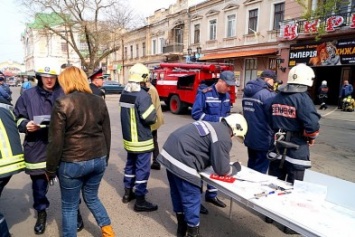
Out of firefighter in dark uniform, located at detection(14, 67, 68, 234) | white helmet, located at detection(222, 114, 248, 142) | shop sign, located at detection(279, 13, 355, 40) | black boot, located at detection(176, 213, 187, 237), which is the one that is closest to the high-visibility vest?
firefighter in dark uniform, located at detection(14, 67, 68, 234)

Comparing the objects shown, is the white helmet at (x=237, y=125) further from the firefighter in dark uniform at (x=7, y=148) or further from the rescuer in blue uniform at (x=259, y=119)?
the firefighter in dark uniform at (x=7, y=148)

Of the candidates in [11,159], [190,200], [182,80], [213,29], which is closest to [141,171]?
[190,200]

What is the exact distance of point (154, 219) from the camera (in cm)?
337

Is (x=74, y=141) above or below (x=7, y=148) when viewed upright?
above

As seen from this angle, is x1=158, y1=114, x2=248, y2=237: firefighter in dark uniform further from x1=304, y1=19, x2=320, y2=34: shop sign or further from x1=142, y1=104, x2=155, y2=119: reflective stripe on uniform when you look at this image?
x1=304, y1=19, x2=320, y2=34: shop sign

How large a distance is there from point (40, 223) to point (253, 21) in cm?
2069

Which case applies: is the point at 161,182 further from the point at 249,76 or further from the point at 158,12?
the point at 158,12

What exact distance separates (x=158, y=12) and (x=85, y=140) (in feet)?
107

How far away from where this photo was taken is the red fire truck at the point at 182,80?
11.3 metres

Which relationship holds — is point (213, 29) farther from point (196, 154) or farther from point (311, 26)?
point (196, 154)

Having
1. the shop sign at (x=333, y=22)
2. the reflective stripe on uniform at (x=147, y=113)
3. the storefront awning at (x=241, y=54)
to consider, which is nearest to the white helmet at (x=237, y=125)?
the reflective stripe on uniform at (x=147, y=113)

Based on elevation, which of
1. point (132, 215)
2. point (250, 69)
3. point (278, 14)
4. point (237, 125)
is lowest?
point (132, 215)

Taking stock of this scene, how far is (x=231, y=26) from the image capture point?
2247 centimetres

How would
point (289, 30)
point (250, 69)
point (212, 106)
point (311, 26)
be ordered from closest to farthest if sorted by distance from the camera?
point (212, 106), point (311, 26), point (289, 30), point (250, 69)
